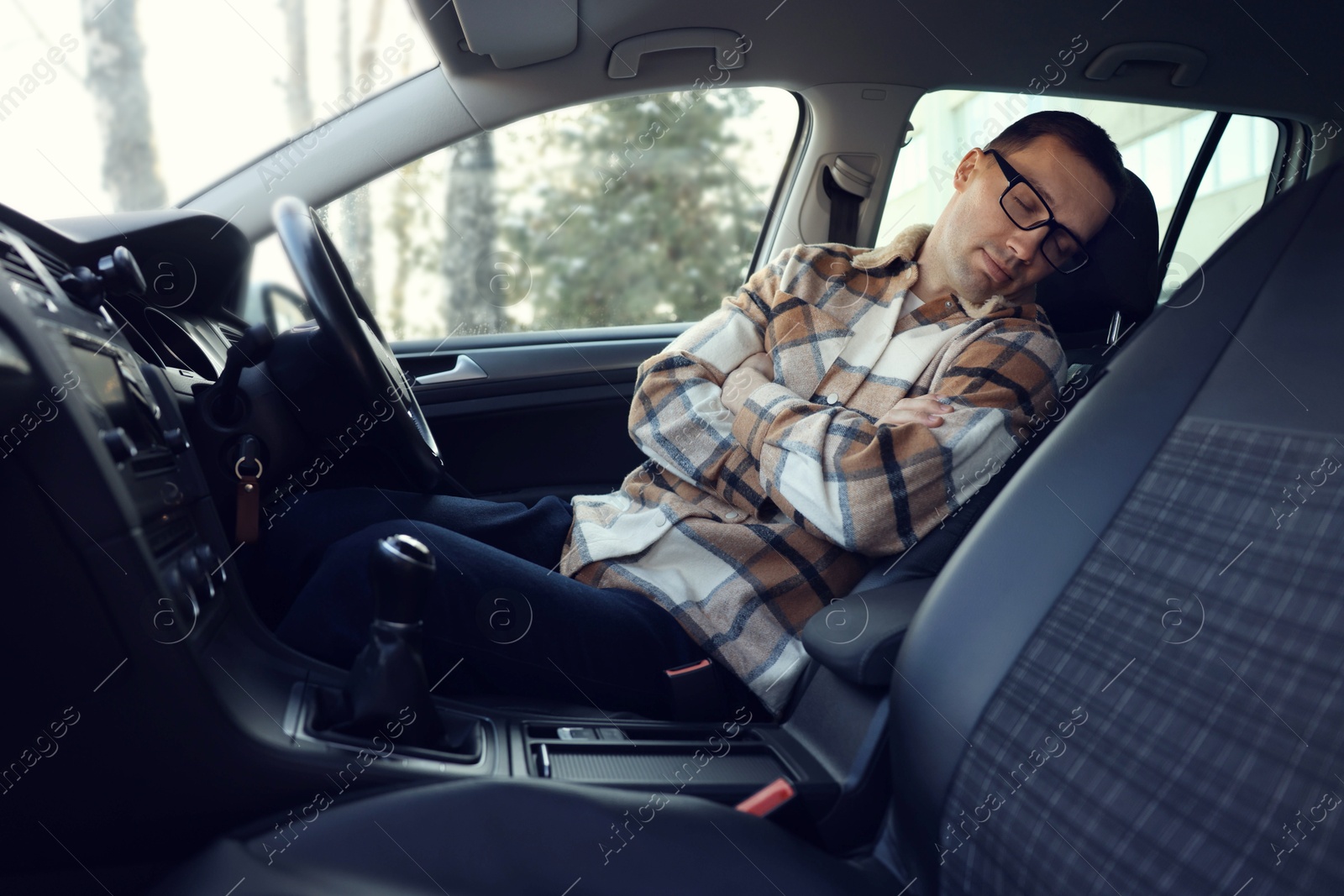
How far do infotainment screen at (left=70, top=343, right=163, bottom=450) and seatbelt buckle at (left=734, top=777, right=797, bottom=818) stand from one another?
60cm

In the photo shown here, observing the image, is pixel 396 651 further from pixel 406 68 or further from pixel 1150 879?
pixel 406 68

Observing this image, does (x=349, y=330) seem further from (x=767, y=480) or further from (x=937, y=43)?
(x=937, y=43)

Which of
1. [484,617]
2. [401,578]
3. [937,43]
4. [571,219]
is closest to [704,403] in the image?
[484,617]

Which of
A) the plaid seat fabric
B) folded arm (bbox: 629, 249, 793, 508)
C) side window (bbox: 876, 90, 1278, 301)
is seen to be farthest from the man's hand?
side window (bbox: 876, 90, 1278, 301)

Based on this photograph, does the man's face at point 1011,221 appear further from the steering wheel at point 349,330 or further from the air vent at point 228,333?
the air vent at point 228,333

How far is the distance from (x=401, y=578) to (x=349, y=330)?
0.33 metres

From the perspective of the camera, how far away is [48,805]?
74 cm

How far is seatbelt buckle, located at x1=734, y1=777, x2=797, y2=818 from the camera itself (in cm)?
87

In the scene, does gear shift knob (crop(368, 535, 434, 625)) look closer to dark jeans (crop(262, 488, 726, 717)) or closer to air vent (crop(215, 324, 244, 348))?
dark jeans (crop(262, 488, 726, 717))

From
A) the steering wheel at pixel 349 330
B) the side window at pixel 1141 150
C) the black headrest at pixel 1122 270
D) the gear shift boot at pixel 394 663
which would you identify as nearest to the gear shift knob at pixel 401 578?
the gear shift boot at pixel 394 663

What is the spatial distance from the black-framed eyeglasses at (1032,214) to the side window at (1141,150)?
52 centimetres

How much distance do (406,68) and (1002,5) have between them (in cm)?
96

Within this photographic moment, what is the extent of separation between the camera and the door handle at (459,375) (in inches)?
74.2

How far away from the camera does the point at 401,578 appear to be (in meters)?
0.86
